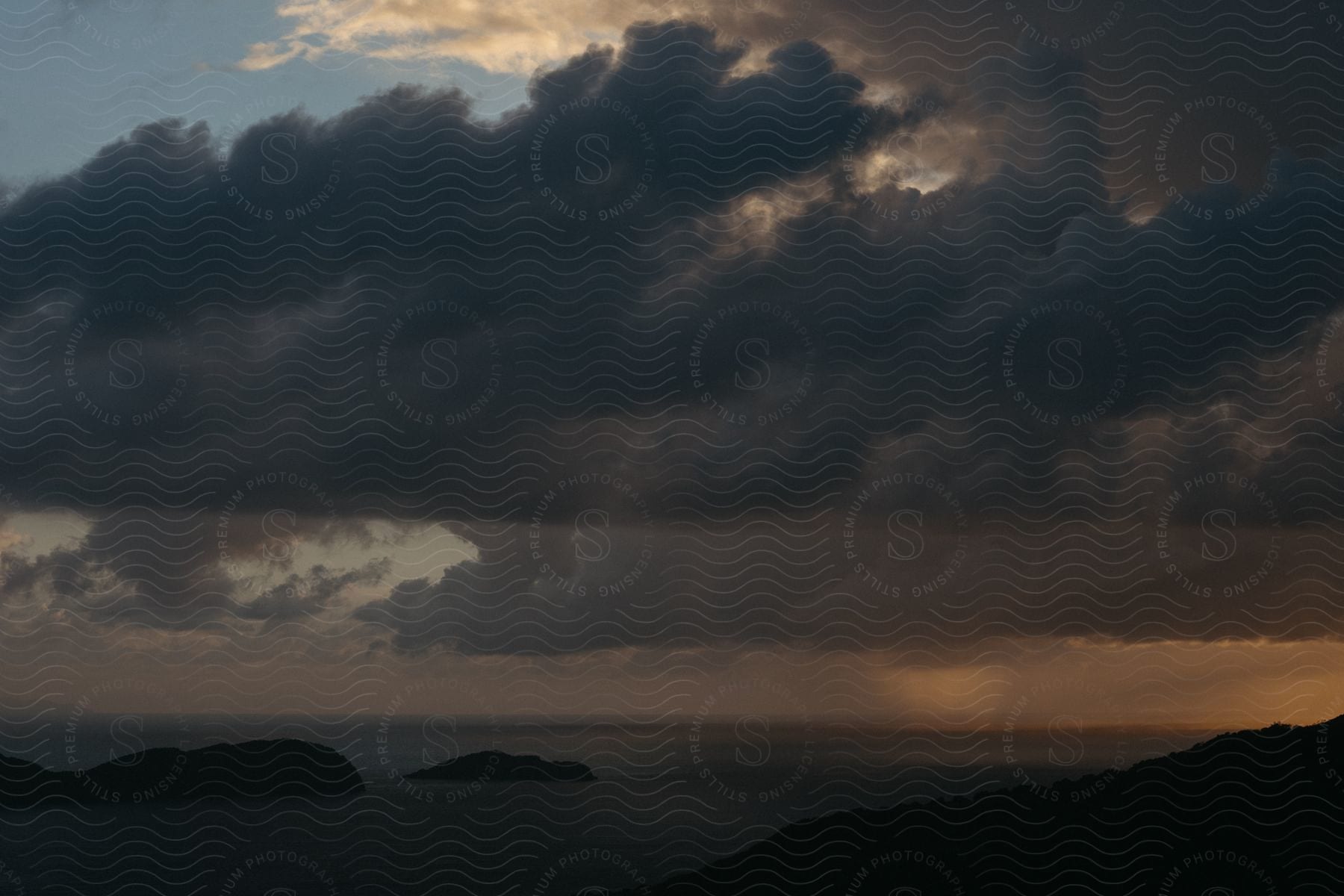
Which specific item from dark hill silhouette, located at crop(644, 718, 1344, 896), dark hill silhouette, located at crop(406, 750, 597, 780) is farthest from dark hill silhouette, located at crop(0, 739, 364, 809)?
dark hill silhouette, located at crop(644, 718, 1344, 896)

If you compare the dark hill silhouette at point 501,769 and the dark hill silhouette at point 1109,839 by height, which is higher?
the dark hill silhouette at point 501,769

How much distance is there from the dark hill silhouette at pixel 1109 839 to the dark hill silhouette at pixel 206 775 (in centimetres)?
285

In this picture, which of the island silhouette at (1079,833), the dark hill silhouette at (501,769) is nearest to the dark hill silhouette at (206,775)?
the island silhouette at (1079,833)

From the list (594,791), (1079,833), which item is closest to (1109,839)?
(1079,833)

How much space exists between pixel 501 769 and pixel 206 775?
2418mm

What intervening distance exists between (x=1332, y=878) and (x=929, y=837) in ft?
9.76

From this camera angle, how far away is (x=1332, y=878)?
8.85 m

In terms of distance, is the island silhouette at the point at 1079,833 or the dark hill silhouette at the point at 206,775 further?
the dark hill silhouette at the point at 206,775

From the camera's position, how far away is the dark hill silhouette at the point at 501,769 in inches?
377

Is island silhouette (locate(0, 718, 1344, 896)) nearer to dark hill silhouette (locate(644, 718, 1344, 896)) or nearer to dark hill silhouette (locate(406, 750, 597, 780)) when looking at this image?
dark hill silhouette (locate(644, 718, 1344, 896))

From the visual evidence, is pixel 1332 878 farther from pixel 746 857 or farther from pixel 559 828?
pixel 559 828

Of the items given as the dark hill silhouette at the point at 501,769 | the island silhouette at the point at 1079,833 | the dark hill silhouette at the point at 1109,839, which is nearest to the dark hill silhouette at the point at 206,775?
the island silhouette at the point at 1079,833

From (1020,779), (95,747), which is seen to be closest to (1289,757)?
(1020,779)

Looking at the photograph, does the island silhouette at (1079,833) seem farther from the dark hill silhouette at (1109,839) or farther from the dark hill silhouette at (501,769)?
the dark hill silhouette at (501,769)
